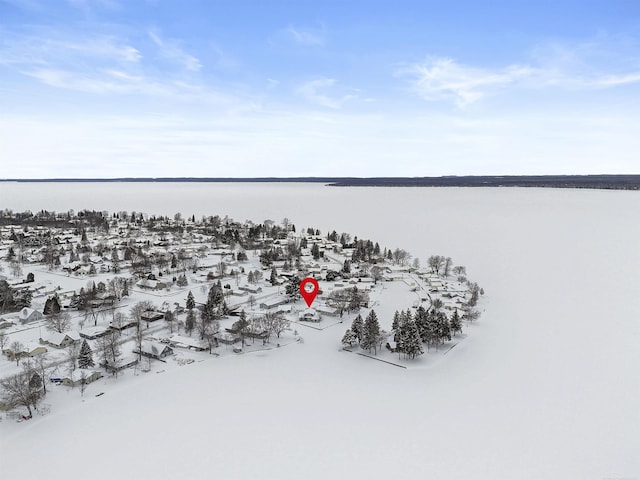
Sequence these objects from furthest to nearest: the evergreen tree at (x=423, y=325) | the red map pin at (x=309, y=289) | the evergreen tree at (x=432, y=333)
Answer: the red map pin at (x=309, y=289) < the evergreen tree at (x=423, y=325) < the evergreen tree at (x=432, y=333)

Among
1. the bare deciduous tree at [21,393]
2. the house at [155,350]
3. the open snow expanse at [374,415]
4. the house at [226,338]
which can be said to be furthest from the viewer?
the house at [226,338]

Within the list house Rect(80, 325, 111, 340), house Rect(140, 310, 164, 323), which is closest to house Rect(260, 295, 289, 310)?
house Rect(140, 310, 164, 323)

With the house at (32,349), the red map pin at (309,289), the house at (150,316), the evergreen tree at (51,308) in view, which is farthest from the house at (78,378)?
the red map pin at (309,289)

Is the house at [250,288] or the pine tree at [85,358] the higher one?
the pine tree at [85,358]

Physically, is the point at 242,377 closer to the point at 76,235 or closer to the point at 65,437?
the point at 65,437

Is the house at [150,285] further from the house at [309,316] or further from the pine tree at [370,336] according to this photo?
the pine tree at [370,336]

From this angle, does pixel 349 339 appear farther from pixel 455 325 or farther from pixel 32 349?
pixel 32 349

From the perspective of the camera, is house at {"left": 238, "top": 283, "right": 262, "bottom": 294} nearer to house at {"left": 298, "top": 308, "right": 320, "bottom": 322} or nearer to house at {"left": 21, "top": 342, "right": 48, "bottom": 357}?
house at {"left": 298, "top": 308, "right": 320, "bottom": 322}

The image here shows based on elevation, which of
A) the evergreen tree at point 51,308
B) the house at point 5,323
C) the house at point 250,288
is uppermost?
the evergreen tree at point 51,308

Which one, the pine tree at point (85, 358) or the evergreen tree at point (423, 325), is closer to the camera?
the pine tree at point (85, 358)
